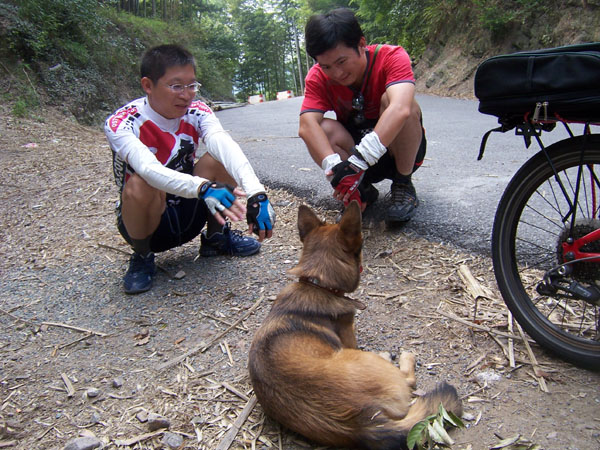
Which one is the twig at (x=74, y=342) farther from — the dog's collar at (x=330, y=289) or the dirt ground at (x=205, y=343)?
the dog's collar at (x=330, y=289)

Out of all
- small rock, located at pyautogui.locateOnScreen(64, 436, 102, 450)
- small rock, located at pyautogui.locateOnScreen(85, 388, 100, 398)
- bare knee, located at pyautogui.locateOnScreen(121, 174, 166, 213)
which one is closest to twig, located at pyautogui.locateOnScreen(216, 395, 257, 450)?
small rock, located at pyautogui.locateOnScreen(64, 436, 102, 450)

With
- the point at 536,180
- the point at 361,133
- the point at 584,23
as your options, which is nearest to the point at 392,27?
the point at 584,23

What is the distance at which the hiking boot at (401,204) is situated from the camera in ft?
12.5

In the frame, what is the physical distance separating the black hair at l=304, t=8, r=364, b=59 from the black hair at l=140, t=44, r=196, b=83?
36.5 inches

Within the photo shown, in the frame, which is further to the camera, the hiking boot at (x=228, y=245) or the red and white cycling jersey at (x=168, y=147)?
the hiking boot at (x=228, y=245)

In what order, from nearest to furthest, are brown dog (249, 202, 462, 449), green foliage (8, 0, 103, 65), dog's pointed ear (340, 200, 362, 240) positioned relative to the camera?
brown dog (249, 202, 462, 449) → dog's pointed ear (340, 200, 362, 240) → green foliage (8, 0, 103, 65)

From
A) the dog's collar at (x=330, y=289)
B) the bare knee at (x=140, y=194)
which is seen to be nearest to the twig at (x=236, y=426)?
the dog's collar at (x=330, y=289)

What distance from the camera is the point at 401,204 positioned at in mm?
3832

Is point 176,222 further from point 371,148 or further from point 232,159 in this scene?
point 371,148

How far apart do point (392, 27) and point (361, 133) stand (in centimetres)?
1660

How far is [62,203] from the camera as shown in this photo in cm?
525

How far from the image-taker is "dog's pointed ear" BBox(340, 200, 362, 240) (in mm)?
2465

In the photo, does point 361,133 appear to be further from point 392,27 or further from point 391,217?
point 392,27

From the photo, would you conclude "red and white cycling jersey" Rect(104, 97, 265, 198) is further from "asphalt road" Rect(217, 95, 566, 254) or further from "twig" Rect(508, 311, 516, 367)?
"twig" Rect(508, 311, 516, 367)
